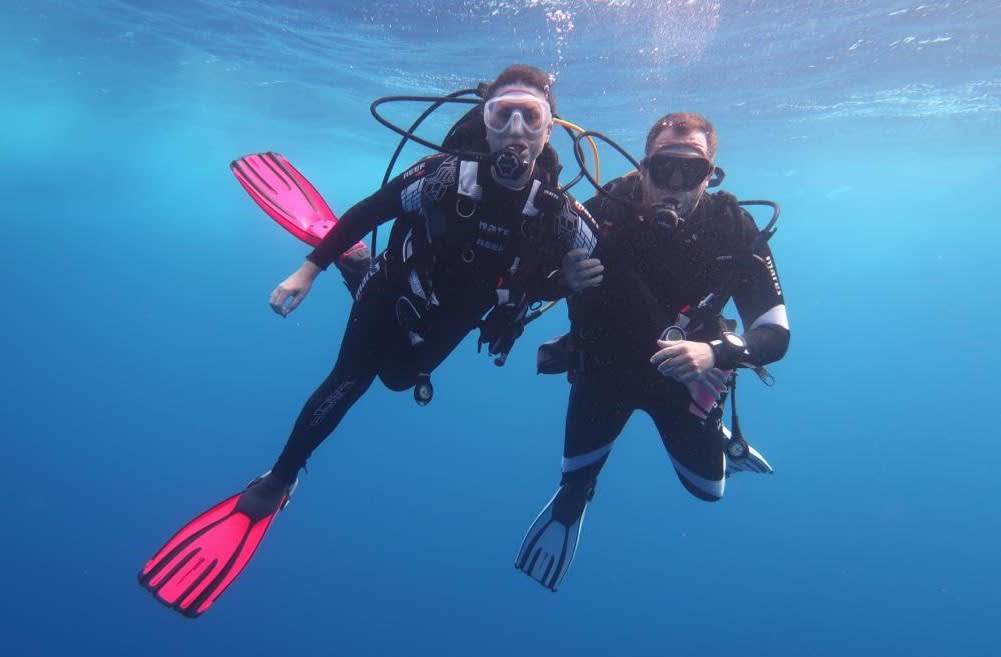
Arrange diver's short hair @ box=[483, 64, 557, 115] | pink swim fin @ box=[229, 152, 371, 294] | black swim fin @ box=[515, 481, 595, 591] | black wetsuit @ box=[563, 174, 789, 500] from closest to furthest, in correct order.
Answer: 1. diver's short hair @ box=[483, 64, 557, 115]
2. black wetsuit @ box=[563, 174, 789, 500]
3. pink swim fin @ box=[229, 152, 371, 294]
4. black swim fin @ box=[515, 481, 595, 591]

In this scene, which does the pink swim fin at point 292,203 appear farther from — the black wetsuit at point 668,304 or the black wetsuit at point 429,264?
the black wetsuit at point 668,304

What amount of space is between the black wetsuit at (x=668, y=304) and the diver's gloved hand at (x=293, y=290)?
7.12 feet

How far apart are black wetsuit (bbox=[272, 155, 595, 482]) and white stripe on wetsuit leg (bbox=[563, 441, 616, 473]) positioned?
6.30 ft

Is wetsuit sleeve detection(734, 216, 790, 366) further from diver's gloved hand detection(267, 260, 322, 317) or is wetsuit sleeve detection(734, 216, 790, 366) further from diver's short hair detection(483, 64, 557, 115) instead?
diver's gloved hand detection(267, 260, 322, 317)

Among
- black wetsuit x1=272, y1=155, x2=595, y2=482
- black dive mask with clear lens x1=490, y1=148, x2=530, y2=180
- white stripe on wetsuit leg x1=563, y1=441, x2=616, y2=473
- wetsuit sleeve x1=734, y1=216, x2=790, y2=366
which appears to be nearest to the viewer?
black dive mask with clear lens x1=490, y1=148, x2=530, y2=180

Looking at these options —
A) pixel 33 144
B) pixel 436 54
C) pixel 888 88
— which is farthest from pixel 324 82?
pixel 33 144

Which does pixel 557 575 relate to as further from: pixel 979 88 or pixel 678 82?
pixel 979 88

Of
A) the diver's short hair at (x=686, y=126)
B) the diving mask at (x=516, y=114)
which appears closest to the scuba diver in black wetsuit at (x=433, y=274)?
the diving mask at (x=516, y=114)

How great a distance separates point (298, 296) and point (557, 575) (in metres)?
4.33

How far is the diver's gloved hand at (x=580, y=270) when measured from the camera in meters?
3.93

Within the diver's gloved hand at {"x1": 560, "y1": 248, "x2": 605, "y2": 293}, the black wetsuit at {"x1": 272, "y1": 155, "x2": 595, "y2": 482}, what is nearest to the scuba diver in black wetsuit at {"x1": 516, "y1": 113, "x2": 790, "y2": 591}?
the diver's gloved hand at {"x1": 560, "y1": 248, "x2": 605, "y2": 293}

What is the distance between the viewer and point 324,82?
71.1ft

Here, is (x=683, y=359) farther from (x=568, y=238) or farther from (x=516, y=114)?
(x=516, y=114)

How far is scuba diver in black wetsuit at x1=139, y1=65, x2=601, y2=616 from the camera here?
3.85 m
